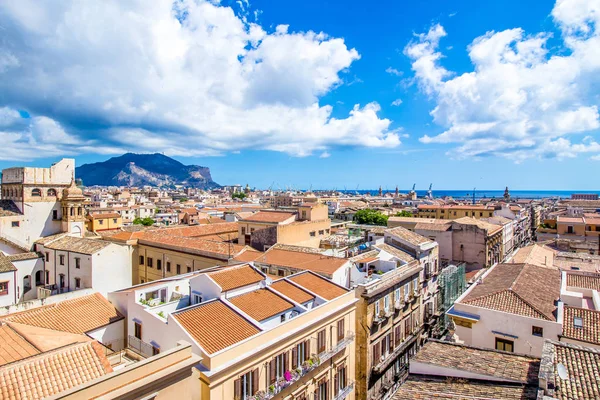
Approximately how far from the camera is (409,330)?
2761 cm

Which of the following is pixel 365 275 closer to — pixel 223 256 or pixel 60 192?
pixel 223 256

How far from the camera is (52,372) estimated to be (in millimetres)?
10141

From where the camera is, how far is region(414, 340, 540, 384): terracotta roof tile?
12281 millimetres

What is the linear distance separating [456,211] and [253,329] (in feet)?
261

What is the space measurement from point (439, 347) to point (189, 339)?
1087cm

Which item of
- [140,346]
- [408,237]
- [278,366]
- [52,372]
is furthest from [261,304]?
[408,237]

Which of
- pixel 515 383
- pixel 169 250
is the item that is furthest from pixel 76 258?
pixel 515 383

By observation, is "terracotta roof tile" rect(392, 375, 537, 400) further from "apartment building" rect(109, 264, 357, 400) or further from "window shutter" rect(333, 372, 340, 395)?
"window shutter" rect(333, 372, 340, 395)

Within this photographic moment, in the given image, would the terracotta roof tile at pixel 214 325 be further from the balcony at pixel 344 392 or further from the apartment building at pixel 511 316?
the apartment building at pixel 511 316

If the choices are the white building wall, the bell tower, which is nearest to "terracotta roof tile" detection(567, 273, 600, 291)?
the white building wall

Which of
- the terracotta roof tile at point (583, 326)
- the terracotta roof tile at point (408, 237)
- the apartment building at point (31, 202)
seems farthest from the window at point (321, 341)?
the apartment building at point (31, 202)

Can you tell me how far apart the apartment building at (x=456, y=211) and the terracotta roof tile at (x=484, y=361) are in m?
68.1

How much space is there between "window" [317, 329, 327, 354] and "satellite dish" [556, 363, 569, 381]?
10.3 meters

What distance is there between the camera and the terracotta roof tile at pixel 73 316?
1588 cm
